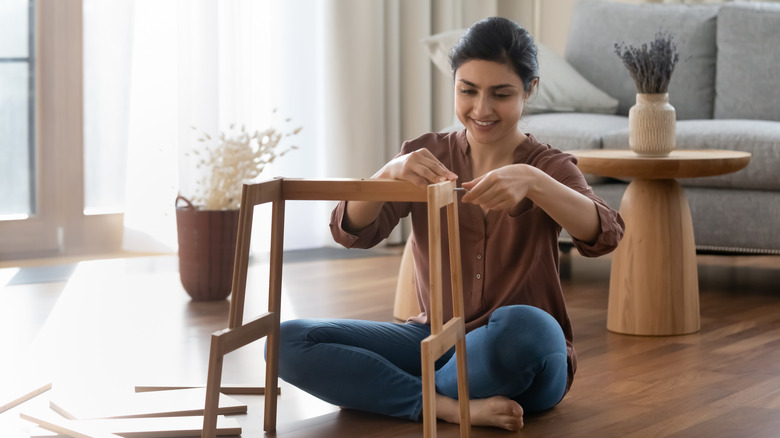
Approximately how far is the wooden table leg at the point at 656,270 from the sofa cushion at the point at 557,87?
1052 millimetres

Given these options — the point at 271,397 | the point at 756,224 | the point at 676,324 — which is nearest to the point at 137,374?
the point at 271,397

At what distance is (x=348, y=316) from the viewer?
2547 millimetres

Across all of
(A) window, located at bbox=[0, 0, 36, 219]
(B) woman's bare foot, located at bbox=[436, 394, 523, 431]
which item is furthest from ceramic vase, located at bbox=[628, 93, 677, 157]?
(A) window, located at bbox=[0, 0, 36, 219]

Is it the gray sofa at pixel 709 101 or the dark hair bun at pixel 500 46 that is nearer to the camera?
the dark hair bun at pixel 500 46

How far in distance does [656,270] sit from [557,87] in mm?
1222

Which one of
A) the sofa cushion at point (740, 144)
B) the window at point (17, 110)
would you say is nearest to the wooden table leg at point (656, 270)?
the sofa cushion at point (740, 144)

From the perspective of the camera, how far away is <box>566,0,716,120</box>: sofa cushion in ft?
11.7

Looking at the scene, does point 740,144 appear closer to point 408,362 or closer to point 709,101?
point 709,101

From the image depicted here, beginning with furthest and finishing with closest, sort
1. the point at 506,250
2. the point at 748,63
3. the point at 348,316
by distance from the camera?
the point at 748,63 → the point at 348,316 → the point at 506,250

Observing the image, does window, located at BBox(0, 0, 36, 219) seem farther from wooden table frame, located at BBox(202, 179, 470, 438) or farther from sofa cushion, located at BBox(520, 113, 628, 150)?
wooden table frame, located at BBox(202, 179, 470, 438)

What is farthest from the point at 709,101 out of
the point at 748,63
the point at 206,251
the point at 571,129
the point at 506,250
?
the point at 506,250

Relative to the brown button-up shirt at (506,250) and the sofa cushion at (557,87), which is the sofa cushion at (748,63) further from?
the brown button-up shirt at (506,250)

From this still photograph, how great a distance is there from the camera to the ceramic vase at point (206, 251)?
2760 millimetres

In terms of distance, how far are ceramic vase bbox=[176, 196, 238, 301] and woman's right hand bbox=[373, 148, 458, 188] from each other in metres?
1.41
